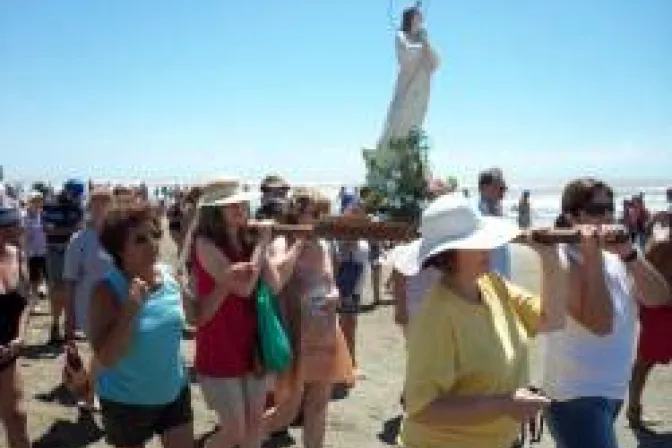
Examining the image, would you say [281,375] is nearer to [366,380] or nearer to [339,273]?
[366,380]

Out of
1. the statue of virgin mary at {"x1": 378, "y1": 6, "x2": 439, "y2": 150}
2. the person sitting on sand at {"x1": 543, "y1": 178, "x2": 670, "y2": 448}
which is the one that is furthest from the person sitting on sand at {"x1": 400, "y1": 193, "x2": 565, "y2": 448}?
the statue of virgin mary at {"x1": 378, "y1": 6, "x2": 439, "y2": 150}

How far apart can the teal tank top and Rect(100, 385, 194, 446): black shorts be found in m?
0.04

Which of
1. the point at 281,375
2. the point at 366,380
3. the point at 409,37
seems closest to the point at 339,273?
the point at 366,380

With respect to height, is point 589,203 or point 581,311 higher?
point 589,203

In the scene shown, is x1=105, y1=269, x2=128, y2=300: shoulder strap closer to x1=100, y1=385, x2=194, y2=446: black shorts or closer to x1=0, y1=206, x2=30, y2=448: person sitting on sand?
x1=100, y1=385, x2=194, y2=446: black shorts

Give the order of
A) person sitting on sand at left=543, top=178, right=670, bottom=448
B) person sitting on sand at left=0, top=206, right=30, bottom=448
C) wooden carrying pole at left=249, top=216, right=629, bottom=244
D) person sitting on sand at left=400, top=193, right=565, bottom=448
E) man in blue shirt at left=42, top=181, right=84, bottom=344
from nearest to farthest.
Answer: person sitting on sand at left=400, top=193, right=565, bottom=448 < wooden carrying pole at left=249, top=216, right=629, bottom=244 < person sitting on sand at left=543, top=178, right=670, bottom=448 < person sitting on sand at left=0, top=206, right=30, bottom=448 < man in blue shirt at left=42, top=181, right=84, bottom=344

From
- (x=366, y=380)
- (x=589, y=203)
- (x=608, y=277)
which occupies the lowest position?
(x=366, y=380)

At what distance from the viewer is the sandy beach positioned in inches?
278

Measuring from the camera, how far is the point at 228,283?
5.08 metres

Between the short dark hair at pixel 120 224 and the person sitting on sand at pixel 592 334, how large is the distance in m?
1.87

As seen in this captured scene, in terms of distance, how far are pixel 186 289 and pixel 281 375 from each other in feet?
2.69

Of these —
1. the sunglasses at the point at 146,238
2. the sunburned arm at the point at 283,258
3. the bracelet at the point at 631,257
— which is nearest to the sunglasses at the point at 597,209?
the bracelet at the point at 631,257

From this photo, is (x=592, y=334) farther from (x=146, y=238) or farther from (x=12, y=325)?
(x=12, y=325)

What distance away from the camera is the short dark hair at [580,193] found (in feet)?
14.3
